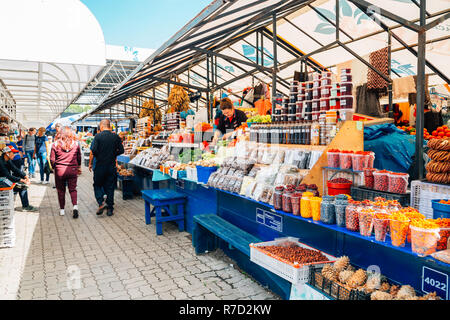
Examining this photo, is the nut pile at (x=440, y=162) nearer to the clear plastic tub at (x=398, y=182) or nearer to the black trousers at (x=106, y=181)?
the clear plastic tub at (x=398, y=182)

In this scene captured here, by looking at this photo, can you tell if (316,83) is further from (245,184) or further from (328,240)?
(328,240)

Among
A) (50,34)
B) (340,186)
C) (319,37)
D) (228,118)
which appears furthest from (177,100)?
(340,186)

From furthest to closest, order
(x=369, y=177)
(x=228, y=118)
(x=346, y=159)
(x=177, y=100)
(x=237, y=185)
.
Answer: (x=177, y=100), (x=228, y=118), (x=237, y=185), (x=346, y=159), (x=369, y=177)

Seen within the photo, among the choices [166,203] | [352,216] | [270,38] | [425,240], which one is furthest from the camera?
[270,38]

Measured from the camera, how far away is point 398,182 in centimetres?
259

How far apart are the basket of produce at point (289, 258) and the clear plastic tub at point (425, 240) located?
80 cm

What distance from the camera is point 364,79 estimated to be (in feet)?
25.2

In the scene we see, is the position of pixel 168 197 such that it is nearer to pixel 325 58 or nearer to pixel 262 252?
pixel 262 252

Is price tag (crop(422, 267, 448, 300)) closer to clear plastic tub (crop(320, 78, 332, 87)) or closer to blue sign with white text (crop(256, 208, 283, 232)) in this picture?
blue sign with white text (crop(256, 208, 283, 232))

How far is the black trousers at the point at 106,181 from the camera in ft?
23.0

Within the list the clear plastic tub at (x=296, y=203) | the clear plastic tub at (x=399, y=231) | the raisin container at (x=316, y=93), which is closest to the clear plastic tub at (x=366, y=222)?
the clear plastic tub at (x=399, y=231)

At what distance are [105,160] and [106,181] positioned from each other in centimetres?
47

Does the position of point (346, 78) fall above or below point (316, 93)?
above

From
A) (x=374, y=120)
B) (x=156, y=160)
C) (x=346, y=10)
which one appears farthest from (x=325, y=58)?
(x=374, y=120)
